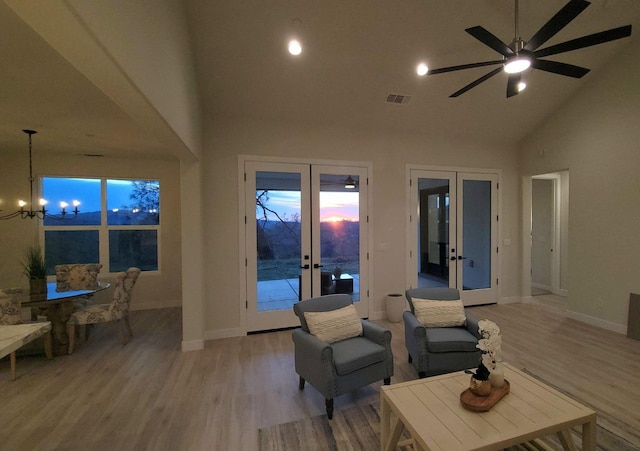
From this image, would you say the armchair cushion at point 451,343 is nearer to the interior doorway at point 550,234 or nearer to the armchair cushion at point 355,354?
the armchair cushion at point 355,354

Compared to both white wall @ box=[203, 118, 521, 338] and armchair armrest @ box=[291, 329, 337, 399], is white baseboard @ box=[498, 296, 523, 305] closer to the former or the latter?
white wall @ box=[203, 118, 521, 338]

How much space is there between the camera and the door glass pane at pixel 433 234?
17.0 feet

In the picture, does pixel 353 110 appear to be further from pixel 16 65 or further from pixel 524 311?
pixel 524 311

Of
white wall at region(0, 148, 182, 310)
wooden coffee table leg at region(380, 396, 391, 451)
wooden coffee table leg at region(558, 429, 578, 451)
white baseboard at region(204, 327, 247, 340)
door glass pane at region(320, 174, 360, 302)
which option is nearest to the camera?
wooden coffee table leg at region(558, 429, 578, 451)

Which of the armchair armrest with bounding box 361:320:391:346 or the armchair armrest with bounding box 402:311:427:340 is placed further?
the armchair armrest with bounding box 402:311:427:340

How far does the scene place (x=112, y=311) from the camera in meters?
3.79

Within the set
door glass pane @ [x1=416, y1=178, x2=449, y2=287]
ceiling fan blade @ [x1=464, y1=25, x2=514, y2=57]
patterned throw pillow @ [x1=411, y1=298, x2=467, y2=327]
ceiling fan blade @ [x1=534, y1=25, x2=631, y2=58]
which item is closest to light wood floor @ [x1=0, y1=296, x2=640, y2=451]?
patterned throw pillow @ [x1=411, y1=298, x2=467, y2=327]

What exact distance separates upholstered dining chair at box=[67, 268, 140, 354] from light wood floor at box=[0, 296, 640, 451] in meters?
0.34

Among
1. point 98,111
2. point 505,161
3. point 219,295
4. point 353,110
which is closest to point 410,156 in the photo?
point 353,110

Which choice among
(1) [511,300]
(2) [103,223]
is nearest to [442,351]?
(1) [511,300]

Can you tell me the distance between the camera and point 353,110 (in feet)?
14.2

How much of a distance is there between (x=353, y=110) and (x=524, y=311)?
4.53m

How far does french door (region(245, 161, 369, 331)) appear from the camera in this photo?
4.27 metres

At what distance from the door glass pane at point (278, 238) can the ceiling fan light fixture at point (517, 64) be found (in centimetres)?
282
